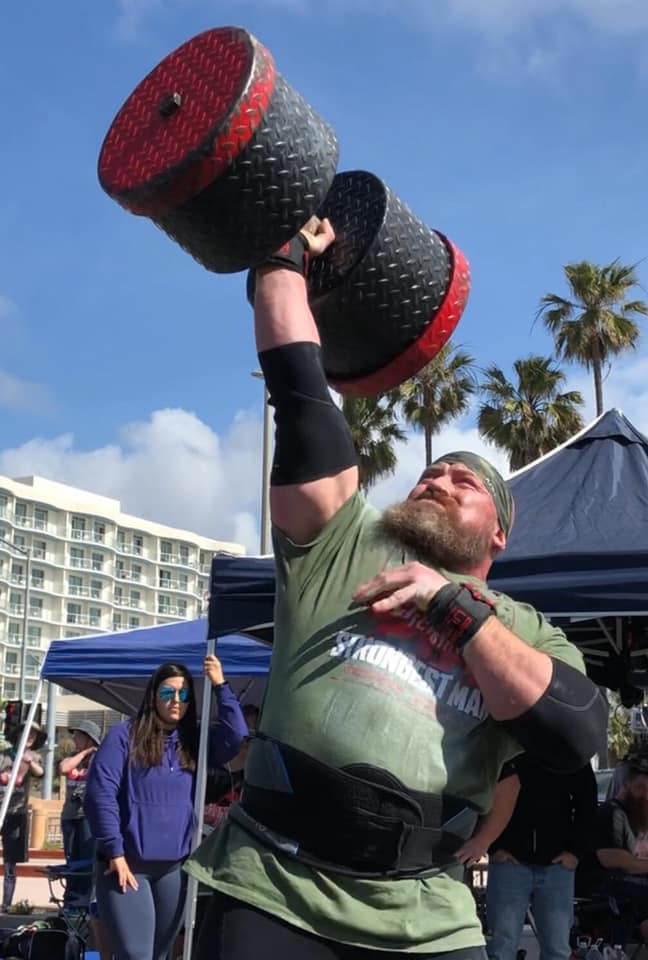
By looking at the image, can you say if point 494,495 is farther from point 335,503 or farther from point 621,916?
point 621,916

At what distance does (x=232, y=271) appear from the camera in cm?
222

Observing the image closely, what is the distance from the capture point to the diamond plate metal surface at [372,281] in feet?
8.23

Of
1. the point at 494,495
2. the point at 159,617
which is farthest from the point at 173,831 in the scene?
the point at 159,617

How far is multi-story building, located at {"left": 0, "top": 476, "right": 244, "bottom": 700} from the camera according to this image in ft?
A: 341

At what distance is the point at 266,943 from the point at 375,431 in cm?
2505

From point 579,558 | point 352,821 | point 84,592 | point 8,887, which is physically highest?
point 84,592

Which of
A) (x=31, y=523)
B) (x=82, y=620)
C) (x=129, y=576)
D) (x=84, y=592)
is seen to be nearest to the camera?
(x=31, y=523)

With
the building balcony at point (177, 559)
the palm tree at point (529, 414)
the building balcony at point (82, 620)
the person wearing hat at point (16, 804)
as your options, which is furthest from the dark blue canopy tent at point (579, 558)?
the building balcony at point (177, 559)

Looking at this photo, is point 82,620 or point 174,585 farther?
point 174,585

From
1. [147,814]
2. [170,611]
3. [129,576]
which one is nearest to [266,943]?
[147,814]

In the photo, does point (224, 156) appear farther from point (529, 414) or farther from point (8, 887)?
point (529, 414)

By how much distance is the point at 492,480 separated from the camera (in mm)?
2475

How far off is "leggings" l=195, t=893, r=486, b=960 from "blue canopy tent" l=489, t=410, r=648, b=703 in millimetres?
3341

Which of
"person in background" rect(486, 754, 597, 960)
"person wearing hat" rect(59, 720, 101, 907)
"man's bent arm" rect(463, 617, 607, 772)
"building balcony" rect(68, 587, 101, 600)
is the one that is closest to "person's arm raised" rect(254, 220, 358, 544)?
"man's bent arm" rect(463, 617, 607, 772)
